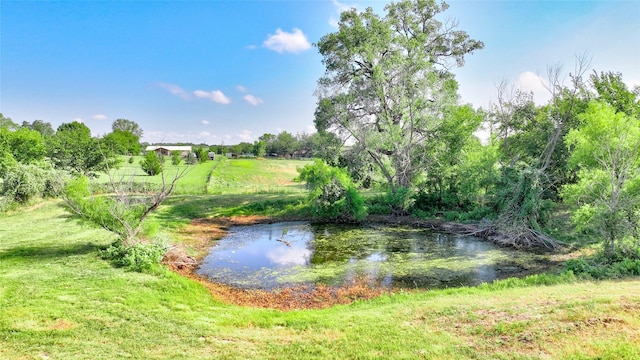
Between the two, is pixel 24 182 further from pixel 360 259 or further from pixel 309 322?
pixel 309 322

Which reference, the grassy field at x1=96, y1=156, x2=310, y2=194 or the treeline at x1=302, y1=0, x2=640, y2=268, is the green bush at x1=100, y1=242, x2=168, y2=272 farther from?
the grassy field at x1=96, y1=156, x2=310, y2=194

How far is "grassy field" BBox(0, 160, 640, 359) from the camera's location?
225 inches

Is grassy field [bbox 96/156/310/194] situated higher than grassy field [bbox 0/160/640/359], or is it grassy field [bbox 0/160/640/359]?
grassy field [bbox 96/156/310/194]

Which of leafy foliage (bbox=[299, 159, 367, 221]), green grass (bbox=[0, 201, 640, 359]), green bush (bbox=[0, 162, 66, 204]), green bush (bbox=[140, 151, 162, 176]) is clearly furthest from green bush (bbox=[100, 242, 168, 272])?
green bush (bbox=[140, 151, 162, 176])

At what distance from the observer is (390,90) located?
23.1 metres

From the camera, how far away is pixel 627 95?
21.2 meters

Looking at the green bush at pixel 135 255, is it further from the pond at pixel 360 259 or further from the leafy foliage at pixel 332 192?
the leafy foliage at pixel 332 192

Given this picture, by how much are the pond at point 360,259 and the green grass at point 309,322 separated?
91.0 inches

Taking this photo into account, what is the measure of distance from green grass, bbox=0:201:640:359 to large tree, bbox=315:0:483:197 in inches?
563

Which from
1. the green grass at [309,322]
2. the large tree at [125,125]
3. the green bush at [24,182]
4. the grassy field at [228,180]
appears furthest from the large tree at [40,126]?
the green grass at [309,322]

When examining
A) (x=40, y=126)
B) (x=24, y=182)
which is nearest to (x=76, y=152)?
(x=24, y=182)

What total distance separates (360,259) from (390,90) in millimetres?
13285

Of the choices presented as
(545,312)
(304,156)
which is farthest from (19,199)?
(304,156)

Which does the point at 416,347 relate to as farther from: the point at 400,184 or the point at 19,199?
the point at 19,199
